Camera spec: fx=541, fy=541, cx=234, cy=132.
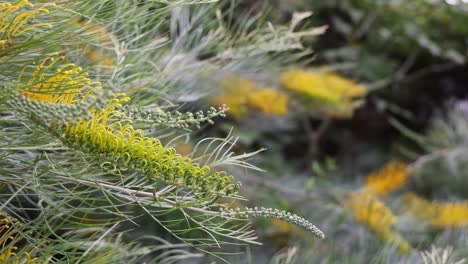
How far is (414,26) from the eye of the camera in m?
2.25

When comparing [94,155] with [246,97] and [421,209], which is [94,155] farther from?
[421,209]

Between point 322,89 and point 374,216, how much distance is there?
46cm

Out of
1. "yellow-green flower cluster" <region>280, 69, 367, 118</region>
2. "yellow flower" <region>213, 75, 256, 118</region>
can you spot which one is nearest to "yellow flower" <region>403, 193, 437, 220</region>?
"yellow-green flower cluster" <region>280, 69, 367, 118</region>

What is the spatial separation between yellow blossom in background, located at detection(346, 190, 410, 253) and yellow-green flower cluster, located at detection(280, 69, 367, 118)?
30 centimetres

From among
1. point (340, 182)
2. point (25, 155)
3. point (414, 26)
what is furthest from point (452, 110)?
point (25, 155)

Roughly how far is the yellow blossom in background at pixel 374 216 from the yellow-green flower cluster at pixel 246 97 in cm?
34

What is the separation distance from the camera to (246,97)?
5.06 feet

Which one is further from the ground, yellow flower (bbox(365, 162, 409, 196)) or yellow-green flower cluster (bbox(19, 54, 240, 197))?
yellow-green flower cluster (bbox(19, 54, 240, 197))

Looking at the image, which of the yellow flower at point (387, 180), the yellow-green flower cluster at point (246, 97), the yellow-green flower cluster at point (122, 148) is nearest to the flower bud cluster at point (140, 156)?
the yellow-green flower cluster at point (122, 148)

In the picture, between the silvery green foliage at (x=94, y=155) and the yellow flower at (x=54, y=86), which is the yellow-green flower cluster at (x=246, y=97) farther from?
the yellow flower at (x=54, y=86)

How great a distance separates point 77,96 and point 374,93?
2021mm

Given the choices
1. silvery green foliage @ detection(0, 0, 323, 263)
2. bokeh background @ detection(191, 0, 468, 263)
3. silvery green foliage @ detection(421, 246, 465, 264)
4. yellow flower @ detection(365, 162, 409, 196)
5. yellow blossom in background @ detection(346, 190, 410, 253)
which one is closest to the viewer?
silvery green foliage @ detection(0, 0, 323, 263)

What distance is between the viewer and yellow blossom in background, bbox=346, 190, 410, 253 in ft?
4.16

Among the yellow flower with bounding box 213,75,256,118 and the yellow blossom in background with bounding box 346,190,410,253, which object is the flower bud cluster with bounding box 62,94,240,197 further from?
the yellow flower with bounding box 213,75,256,118
